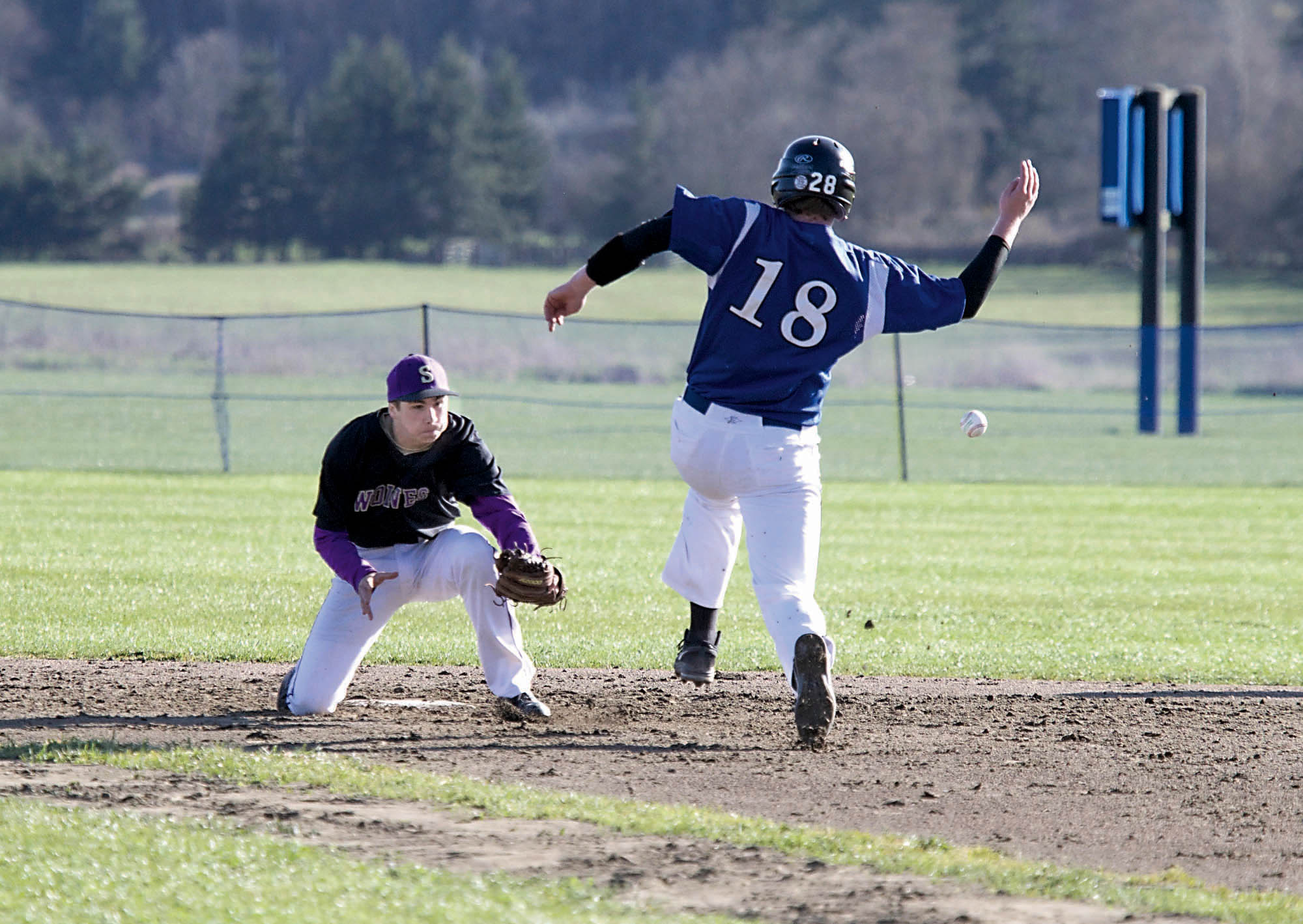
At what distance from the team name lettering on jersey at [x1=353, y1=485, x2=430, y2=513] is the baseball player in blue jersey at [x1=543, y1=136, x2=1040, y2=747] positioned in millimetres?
804

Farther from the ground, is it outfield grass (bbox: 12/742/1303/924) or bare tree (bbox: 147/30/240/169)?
bare tree (bbox: 147/30/240/169)

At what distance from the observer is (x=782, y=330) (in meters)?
5.38

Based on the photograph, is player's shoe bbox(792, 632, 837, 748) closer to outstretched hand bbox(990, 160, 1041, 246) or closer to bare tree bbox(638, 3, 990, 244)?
outstretched hand bbox(990, 160, 1041, 246)

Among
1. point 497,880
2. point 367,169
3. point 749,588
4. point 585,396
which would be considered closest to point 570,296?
point 497,880

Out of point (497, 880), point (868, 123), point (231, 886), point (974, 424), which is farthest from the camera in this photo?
point (868, 123)

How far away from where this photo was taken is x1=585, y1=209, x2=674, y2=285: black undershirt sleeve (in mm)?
5230

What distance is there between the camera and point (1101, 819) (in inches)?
190

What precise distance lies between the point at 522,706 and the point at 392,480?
37.8 inches

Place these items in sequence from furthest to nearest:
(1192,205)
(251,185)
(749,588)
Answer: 1. (251,185)
2. (1192,205)
3. (749,588)

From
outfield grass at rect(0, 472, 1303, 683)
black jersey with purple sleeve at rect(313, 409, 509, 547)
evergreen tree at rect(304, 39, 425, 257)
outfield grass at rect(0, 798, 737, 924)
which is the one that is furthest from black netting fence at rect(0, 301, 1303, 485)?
evergreen tree at rect(304, 39, 425, 257)

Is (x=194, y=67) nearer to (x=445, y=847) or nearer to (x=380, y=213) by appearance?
(x=380, y=213)

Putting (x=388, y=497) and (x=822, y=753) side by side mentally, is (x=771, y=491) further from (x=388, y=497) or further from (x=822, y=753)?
(x=388, y=497)

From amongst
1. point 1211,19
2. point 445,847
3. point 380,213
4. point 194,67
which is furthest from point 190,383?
point 1211,19

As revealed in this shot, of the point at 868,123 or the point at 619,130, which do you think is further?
the point at 619,130
